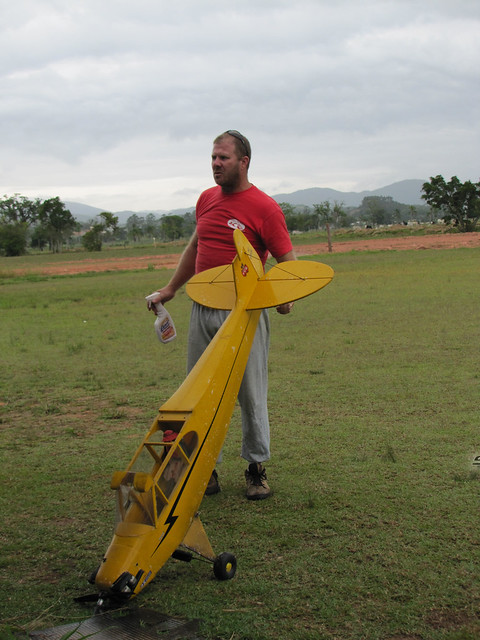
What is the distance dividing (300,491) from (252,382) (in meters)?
0.83

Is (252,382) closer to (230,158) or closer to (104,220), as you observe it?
(230,158)

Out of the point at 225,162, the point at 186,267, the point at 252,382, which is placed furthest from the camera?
the point at 186,267

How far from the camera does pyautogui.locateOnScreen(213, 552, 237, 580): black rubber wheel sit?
3256 millimetres

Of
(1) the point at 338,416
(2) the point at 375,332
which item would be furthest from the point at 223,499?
(2) the point at 375,332

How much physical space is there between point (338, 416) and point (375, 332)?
16.9 feet

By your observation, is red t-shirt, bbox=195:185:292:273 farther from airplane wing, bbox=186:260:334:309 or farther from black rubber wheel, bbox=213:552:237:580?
black rubber wheel, bbox=213:552:237:580

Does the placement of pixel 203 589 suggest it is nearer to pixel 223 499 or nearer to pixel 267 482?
pixel 223 499

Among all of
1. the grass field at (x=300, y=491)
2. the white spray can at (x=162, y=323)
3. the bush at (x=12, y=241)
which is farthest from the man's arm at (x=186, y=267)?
the bush at (x=12, y=241)

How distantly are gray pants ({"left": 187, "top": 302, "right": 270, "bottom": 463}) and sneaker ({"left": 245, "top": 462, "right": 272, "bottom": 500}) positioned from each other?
6 cm

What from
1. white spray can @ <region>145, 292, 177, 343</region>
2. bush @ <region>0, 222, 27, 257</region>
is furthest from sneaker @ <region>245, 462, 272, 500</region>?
bush @ <region>0, 222, 27, 257</region>

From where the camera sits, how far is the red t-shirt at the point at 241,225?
4.44 metres

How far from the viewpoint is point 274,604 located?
3.05 metres

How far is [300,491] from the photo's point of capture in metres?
4.50

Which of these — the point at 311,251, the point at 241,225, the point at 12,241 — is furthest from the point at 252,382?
the point at 12,241
